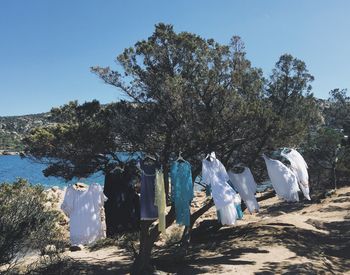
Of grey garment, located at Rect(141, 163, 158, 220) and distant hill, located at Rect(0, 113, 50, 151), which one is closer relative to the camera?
grey garment, located at Rect(141, 163, 158, 220)

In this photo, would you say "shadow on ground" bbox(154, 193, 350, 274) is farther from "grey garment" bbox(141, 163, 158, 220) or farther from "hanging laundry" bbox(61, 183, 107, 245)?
"hanging laundry" bbox(61, 183, 107, 245)

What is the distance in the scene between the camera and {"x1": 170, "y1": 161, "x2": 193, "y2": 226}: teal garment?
27.6ft

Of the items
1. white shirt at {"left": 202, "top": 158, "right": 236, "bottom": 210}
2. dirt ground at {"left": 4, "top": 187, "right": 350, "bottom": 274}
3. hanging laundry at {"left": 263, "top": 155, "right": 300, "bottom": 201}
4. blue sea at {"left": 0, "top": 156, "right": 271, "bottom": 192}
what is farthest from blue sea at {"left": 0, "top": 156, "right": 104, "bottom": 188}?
hanging laundry at {"left": 263, "top": 155, "right": 300, "bottom": 201}

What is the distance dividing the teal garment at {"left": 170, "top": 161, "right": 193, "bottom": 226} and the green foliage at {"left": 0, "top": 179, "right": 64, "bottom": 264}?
297 cm

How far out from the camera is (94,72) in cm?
1010

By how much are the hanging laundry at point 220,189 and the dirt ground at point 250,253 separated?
1.54m

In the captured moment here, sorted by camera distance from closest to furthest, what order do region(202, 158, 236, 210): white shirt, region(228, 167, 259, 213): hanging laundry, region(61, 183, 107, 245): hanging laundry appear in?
region(202, 158, 236, 210): white shirt
region(61, 183, 107, 245): hanging laundry
region(228, 167, 259, 213): hanging laundry

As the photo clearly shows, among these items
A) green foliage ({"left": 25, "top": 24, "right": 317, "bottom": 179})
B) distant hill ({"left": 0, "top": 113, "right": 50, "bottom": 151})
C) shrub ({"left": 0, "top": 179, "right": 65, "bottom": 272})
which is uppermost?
distant hill ({"left": 0, "top": 113, "right": 50, "bottom": 151})

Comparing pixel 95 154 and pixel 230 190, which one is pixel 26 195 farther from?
pixel 230 190

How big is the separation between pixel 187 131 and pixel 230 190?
1850mm

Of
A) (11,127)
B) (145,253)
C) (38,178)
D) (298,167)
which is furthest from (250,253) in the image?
(11,127)

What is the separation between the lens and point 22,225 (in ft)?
28.3

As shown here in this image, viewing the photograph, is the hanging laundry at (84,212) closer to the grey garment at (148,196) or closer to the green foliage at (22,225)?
the green foliage at (22,225)

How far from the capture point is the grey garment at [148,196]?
8.40 metres
